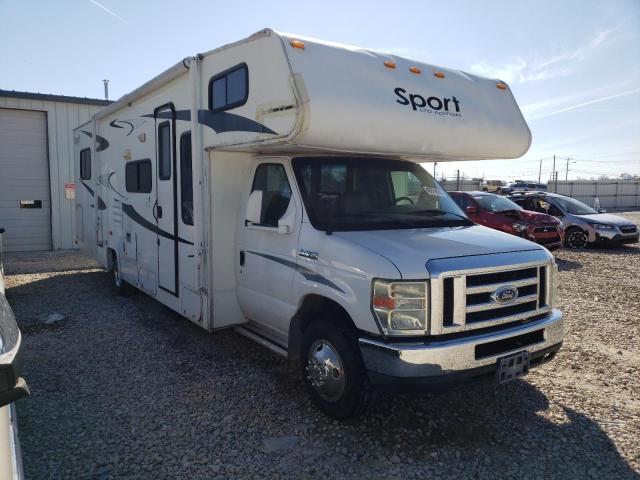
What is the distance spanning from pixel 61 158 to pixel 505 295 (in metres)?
12.7

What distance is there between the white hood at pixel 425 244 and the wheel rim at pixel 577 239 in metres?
10.6

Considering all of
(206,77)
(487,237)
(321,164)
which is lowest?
(487,237)

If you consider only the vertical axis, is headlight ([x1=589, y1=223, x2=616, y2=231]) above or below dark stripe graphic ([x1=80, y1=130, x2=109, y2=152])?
below

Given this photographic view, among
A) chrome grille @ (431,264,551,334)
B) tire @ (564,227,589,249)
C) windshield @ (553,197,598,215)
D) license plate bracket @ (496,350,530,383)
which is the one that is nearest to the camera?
chrome grille @ (431,264,551,334)

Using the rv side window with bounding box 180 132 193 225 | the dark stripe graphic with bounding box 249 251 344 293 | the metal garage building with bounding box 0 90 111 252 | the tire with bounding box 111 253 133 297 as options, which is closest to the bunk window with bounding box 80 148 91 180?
the tire with bounding box 111 253 133 297

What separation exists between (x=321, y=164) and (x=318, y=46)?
99cm

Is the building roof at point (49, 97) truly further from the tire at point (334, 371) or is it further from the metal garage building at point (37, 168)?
the tire at point (334, 371)

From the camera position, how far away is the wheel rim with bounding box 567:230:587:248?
532 inches

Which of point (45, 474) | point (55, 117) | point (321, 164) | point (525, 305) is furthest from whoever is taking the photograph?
point (55, 117)

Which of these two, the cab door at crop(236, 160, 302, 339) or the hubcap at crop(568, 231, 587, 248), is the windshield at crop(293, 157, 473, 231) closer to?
the cab door at crop(236, 160, 302, 339)

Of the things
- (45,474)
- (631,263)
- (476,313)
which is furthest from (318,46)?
(631,263)

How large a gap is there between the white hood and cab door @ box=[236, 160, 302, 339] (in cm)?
61

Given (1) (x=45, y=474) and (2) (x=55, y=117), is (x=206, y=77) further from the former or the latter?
(2) (x=55, y=117)

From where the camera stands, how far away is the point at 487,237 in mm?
4258
